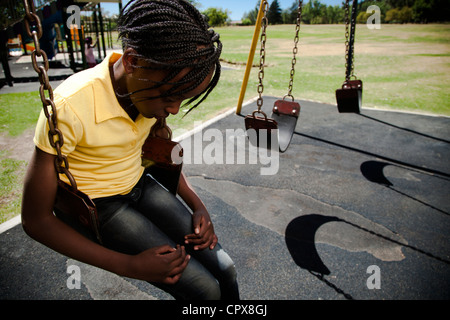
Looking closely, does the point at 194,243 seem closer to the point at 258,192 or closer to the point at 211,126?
the point at 258,192

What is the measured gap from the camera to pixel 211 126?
16.6ft

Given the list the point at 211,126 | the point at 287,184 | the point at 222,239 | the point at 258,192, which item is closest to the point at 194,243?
the point at 222,239

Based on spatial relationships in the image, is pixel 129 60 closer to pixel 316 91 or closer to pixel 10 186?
pixel 10 186

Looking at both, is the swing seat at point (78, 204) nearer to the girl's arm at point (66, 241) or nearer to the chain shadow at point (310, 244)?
the girl's arm at point (66, 241)

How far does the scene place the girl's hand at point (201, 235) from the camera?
4.90 ft

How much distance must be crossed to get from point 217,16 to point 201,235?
212 ft

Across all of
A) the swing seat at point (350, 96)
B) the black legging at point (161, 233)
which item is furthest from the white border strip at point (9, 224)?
the swing seat at point (350, 96)

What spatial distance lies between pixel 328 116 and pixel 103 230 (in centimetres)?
544

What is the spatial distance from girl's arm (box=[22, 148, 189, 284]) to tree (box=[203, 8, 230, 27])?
205 ft

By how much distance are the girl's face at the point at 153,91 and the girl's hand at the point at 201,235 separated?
64 cm

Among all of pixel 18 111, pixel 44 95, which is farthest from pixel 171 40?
pixel 18 111

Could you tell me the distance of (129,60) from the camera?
1.09 meters

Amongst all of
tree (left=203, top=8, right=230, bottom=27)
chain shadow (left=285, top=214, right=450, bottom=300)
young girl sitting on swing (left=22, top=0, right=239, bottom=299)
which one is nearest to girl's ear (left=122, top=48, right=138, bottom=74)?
young girl sitting on swing (left=22, top=0, right=239, bottom=299)

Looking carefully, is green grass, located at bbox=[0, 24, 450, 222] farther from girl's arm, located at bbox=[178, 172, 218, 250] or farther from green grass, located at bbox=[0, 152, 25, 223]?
girl's arm, located at bbox=[178, 172, 218, 250]
